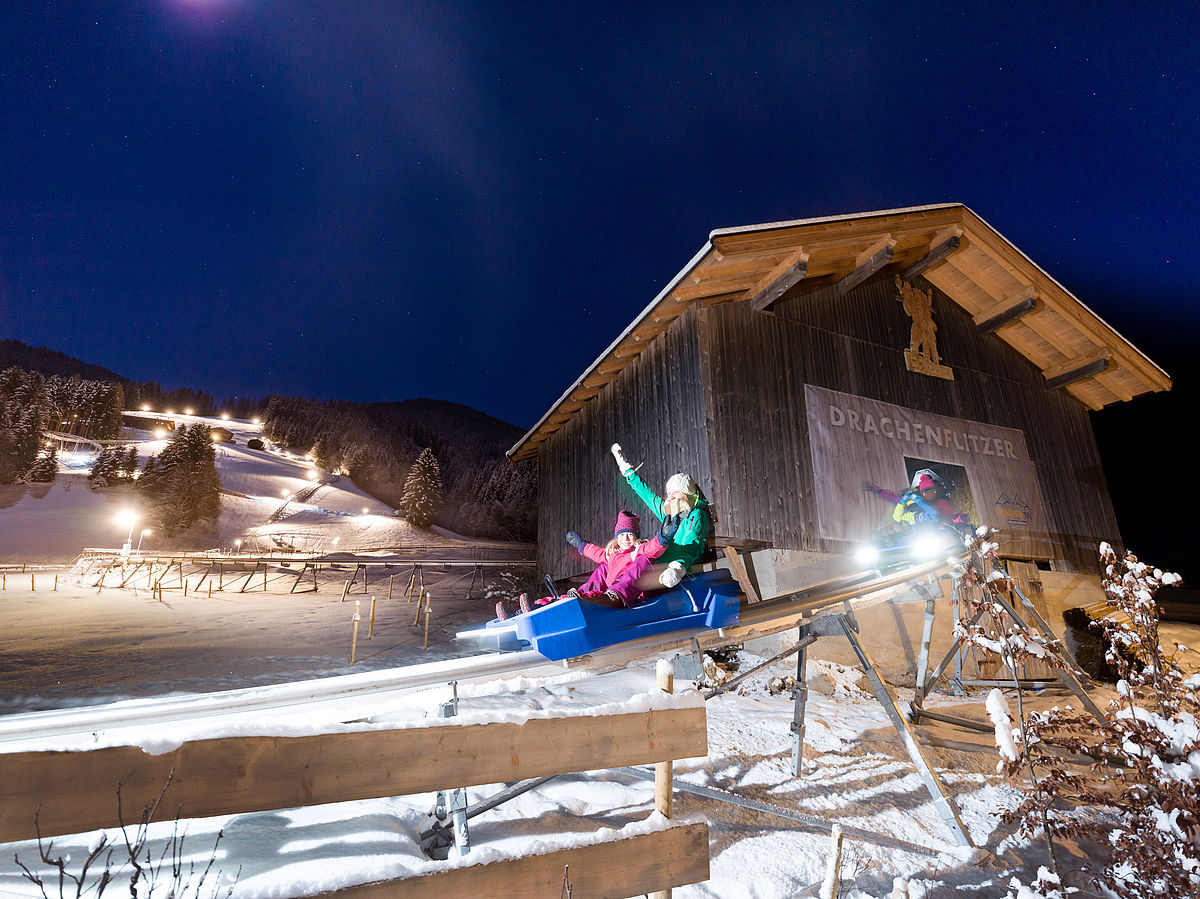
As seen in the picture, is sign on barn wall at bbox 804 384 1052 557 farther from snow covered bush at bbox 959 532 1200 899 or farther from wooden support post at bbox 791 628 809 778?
snow covered bush at bbox 959 532 1200 899

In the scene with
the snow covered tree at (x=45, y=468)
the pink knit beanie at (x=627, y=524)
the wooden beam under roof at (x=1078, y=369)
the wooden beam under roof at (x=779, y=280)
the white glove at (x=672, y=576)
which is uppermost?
the wooden beam under roof at (x=779, y=280)

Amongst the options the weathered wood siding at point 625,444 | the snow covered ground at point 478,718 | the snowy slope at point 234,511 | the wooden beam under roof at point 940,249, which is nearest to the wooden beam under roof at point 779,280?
the weathered wood siding at point 625,444

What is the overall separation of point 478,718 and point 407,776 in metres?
0.28

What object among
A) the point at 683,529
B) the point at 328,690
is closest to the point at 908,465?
the point at 683,529

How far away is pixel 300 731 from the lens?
1.68 m

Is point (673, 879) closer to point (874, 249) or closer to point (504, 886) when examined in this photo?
point (504, 886)

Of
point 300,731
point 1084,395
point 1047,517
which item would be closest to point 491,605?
point 1047,517

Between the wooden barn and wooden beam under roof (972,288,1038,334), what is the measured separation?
0.03 metres

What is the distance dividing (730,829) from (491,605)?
12.7m

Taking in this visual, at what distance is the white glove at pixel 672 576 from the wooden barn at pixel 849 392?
15.1 feet

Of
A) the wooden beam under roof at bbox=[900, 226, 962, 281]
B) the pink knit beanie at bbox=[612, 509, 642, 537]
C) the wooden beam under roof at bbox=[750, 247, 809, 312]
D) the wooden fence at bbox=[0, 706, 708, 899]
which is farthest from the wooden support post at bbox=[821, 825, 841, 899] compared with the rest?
the wooden beam under roof at bbox=[900, 226, 962, 281]

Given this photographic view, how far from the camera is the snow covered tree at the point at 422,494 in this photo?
2025 cm

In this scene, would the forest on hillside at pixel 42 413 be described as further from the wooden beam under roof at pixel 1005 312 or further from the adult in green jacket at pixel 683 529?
the wooden beam under roof at pixel 1005 312

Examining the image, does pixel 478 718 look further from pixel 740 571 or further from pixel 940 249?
pixel 940 249
